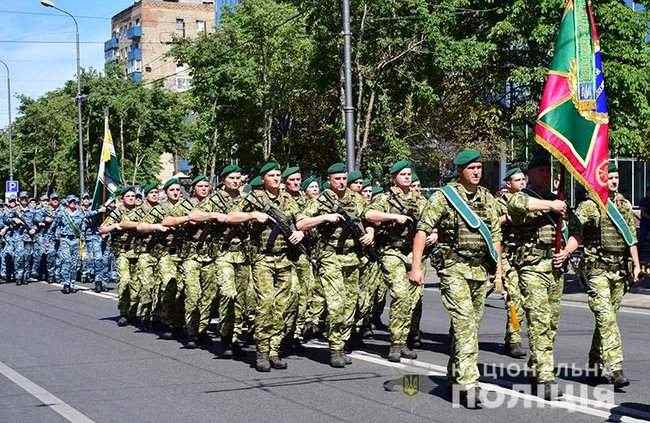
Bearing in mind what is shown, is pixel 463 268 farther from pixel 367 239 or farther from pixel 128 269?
pixel 128 269

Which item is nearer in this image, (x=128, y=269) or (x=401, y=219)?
(x=401, y=219)

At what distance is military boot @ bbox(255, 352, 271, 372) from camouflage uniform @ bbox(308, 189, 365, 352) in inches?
25.5

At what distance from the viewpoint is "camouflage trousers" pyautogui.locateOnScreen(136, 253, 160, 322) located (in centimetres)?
1326

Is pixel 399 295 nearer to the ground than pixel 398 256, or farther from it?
nearer to the ground

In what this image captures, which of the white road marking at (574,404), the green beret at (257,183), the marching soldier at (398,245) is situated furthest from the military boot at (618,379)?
the green beret at (257,183)

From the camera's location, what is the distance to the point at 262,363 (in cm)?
962

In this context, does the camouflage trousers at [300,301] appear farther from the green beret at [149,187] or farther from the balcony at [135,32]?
the balcony at [135,32]

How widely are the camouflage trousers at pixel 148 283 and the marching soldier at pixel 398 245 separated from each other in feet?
13.6

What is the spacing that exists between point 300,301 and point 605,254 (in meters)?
3.84

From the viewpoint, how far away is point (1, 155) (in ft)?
246

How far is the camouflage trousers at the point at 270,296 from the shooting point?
9586 mm

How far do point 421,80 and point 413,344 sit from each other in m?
16.9

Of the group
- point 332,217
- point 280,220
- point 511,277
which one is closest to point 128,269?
point 280,220

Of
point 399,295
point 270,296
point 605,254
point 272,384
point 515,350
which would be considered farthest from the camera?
point 515,350
